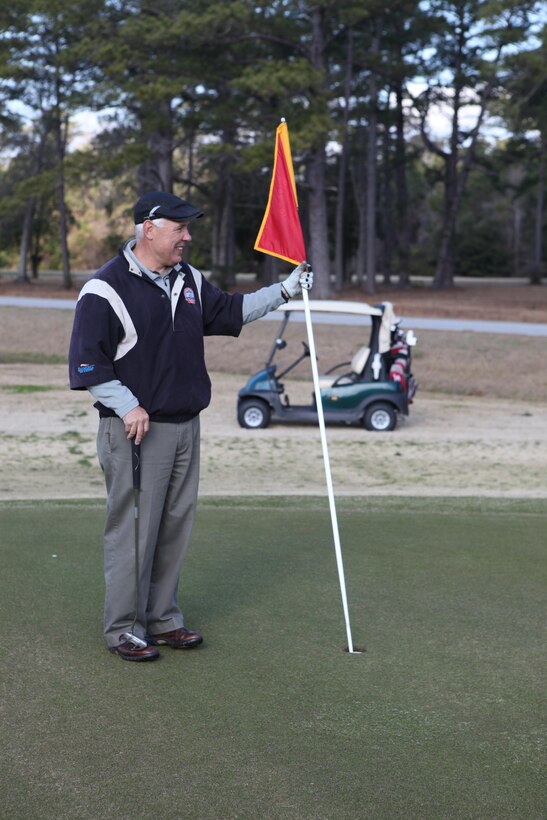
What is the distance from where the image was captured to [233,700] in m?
3.87

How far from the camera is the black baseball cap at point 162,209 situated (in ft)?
14.0

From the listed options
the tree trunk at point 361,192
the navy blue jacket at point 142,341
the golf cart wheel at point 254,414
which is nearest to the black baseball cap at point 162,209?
the navy blue jacket at point 142,341

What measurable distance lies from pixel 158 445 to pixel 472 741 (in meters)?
1.57

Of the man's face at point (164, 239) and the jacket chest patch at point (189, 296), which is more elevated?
the man's face at point (164, 239)

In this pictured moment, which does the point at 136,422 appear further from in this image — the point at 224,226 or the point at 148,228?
the point at 224,226

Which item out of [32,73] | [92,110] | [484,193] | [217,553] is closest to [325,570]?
[217,553]

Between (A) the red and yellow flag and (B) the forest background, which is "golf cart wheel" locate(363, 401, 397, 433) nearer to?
(A) the red and yellow flag

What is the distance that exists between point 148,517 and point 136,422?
1.35 ft

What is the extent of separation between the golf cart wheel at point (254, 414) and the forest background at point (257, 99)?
18.8 metres

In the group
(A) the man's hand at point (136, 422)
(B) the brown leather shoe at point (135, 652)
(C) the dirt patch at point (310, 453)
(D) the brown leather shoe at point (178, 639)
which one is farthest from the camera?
(C) the dirt patch at point (310, 453)

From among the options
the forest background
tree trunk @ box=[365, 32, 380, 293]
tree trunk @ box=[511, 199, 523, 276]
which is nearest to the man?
the forest background

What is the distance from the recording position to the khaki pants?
4355 millimetres

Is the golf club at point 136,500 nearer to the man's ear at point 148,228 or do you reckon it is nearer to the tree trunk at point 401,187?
the man's ear at point 148,228

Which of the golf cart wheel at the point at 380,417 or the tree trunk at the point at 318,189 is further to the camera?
the tree trunk at the point at 318,189
